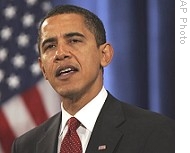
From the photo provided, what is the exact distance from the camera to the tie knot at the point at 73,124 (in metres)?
1.33

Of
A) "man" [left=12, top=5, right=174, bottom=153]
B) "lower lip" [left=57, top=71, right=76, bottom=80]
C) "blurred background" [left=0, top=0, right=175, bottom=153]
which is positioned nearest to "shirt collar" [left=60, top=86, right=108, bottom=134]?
"man" [left=12, top=5, right=174, bottom=153]

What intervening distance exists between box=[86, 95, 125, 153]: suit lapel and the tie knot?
6 centimetres

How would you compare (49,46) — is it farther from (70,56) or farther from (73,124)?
(73,124)

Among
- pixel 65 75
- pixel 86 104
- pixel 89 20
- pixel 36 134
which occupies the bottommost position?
pixel 36 134

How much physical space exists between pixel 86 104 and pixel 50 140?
0.16 m

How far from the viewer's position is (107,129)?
1295 mm

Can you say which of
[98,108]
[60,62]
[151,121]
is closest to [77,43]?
[60,62]

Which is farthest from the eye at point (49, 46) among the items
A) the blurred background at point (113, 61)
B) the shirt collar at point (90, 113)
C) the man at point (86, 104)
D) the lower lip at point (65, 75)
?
the blurred background at point (113, 61)

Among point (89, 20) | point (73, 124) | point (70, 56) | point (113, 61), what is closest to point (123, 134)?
point (73, 124)

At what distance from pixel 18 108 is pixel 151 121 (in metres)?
0.69

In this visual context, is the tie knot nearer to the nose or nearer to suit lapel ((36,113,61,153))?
suit lapel ((36,113,61,153))

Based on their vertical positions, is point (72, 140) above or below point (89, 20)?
below

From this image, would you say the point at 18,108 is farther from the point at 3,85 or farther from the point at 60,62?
the point at 60,62
